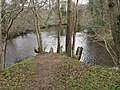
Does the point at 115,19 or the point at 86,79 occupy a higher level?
the point at 115,19

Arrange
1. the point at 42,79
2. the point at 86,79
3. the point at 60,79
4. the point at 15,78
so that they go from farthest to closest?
the point at 15,78 → the point at 42,79 → the point at 60,79 → the point at 86,79

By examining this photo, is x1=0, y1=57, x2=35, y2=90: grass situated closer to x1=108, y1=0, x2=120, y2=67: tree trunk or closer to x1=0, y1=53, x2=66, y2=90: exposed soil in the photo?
x1=0, y1=53, x2=66, y2=90: exposed soil

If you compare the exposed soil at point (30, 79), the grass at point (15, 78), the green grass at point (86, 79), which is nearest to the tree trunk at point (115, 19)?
the green grass at point (86, 79)

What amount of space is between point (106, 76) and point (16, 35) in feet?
93.4

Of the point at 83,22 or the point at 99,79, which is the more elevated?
the point at 83,22

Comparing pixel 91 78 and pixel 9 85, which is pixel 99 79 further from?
pixel 9 85

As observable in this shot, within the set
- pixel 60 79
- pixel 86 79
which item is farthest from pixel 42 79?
pixel 86 79

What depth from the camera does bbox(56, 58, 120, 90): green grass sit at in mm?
6691

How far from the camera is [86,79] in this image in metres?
7.50

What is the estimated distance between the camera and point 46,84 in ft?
24.1

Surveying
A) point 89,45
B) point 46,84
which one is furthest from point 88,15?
point 46,84

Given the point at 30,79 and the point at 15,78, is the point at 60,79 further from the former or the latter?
the point at 15,78

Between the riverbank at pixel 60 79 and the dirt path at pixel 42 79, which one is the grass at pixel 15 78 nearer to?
the riverbank at pixel 60 79

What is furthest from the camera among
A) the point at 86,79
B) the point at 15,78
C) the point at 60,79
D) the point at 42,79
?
the point at 15,78
